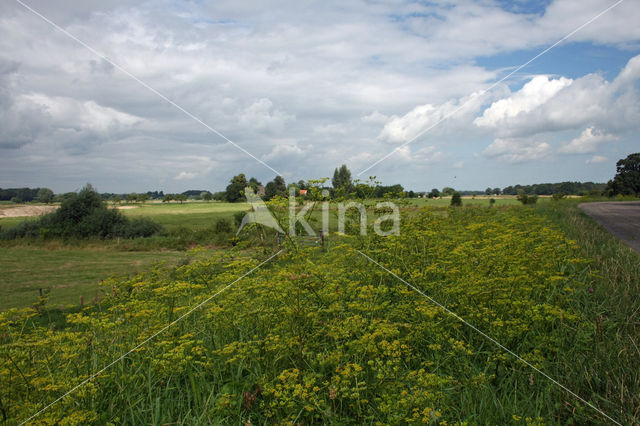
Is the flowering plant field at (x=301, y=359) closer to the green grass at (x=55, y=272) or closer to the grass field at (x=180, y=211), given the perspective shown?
the green grass at (x=55, y=272)

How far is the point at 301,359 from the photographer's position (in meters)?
3.77

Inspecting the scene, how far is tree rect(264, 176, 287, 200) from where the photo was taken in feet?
21.6

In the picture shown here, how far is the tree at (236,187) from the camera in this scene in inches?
259

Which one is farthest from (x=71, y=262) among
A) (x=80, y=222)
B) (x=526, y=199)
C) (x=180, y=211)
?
(x=526, y=199)

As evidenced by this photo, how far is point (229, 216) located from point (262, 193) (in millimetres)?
5660

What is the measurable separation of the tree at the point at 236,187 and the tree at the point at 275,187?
426mm

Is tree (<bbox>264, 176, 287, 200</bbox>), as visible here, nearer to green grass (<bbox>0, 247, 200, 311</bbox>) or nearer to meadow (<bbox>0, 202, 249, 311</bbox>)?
meadow (<bbox>0, 202, 249, 311</bbox>)

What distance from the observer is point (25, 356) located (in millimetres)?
3154

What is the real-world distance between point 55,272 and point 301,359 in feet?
13.4

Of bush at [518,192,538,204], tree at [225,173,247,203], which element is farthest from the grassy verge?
bush at [518,192,538,204]

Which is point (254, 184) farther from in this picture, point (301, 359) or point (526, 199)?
point (526, 199)

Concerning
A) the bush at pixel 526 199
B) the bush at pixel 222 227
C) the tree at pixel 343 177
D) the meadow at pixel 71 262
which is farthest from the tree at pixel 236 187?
the bush at pixel 526 199

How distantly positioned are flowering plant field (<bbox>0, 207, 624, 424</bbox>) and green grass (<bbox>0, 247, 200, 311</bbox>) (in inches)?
30.6

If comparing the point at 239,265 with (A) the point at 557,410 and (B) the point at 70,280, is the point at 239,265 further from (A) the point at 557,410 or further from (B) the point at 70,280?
(A) the point at 557,410
